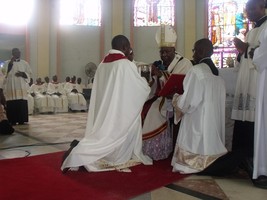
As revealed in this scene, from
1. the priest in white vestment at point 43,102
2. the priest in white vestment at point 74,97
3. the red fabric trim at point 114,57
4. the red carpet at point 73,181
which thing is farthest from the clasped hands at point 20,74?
the red fabric trim at point 114,57

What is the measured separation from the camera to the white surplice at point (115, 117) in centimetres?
371

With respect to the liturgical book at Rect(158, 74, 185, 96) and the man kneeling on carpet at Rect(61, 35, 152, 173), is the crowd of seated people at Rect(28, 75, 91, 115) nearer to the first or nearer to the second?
the man kneeling on carpet at Rect(61, 35, 152, 173)

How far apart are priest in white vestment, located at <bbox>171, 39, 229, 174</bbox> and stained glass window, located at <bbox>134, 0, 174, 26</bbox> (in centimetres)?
1151

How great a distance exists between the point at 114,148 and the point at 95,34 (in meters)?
11.5

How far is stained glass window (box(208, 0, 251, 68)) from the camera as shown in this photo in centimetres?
1395

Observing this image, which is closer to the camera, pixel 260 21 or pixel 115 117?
pixel 260 21

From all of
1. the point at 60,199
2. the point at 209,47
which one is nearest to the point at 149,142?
the point at 209,47

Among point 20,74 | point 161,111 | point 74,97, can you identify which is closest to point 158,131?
point 161,111

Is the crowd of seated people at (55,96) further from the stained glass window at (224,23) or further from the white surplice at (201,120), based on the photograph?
the white surplice at (201,120)

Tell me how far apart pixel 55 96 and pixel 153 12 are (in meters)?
6.25

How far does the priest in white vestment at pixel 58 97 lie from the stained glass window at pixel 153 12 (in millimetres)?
4742

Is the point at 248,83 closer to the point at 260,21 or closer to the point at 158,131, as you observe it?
the point at 260,21

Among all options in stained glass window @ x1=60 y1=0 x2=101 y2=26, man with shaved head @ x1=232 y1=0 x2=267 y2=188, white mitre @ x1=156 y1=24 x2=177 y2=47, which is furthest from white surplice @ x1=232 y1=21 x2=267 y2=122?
stained glass window @ x1=60 y1=0 x2=101 y2=26

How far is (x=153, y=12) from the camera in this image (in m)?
15.0
